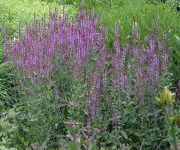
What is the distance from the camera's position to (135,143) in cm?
269

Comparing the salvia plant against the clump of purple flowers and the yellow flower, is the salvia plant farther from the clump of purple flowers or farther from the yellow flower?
the yellow flower

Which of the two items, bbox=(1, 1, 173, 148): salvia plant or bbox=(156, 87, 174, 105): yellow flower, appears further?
bbox=(1, 1, 173, 148): salvia plant

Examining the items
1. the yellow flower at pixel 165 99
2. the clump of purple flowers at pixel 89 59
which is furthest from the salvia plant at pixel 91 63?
the yellow flower at pixel 165 99

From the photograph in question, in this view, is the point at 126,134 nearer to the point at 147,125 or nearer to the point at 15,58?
the point at 147,125

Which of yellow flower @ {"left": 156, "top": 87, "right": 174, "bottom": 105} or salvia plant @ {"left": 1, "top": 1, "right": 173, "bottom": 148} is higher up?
yellow flower @ {"left": 156, "top": 87, "right": 174, "bottom": 105}

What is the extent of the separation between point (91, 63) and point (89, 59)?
0.04 m

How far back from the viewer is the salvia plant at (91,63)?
2.57 m

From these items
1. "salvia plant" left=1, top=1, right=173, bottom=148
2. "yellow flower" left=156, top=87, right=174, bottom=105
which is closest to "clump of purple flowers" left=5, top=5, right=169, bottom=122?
"salvia plant" left=1, top=1, right=173, bottom=148

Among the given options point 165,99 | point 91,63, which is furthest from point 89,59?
point 165,99

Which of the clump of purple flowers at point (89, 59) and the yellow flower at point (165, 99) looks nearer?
the yellow flower at point (165, 99)

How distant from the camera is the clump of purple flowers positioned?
2.58 m

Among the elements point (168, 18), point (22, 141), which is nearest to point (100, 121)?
point (22, 141)

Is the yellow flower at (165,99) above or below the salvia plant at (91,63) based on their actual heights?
above

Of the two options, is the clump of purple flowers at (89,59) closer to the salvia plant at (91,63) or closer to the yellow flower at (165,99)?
the salvia plant at (91,63)
